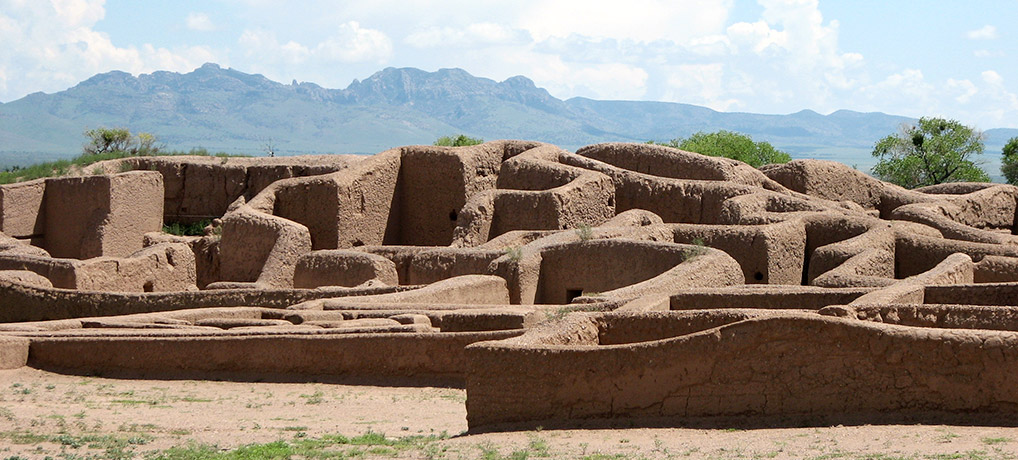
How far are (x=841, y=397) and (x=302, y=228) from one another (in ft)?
43.9

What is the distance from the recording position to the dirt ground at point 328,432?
816 cm

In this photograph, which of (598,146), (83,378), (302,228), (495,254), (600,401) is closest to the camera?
(600,401)

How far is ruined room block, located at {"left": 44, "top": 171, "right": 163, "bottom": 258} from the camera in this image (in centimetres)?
2419

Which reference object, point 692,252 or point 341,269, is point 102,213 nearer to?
point 341,269

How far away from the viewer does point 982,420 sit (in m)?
8.51

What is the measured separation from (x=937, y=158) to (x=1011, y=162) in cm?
324

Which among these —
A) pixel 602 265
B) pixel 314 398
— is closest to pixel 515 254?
pixel 602 265

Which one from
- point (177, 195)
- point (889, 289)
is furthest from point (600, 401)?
point (177, 195)

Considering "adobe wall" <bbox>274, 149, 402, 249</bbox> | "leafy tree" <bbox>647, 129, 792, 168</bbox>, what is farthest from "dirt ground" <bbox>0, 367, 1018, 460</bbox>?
"leafy tree" <bbox>647, 129, 792, 168</bbox>

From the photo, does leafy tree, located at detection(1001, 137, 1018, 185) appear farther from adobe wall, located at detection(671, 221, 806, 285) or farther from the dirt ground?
the dirt ground

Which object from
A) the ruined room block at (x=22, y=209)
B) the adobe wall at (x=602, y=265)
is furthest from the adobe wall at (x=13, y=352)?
the ruined room block at (x=22, y=209)

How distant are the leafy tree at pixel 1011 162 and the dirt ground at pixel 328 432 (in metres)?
35.9

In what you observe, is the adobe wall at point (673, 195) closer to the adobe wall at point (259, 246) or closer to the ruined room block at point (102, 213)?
the adobe wall at point (259, 246)

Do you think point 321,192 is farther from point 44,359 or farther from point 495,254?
point 44,359
